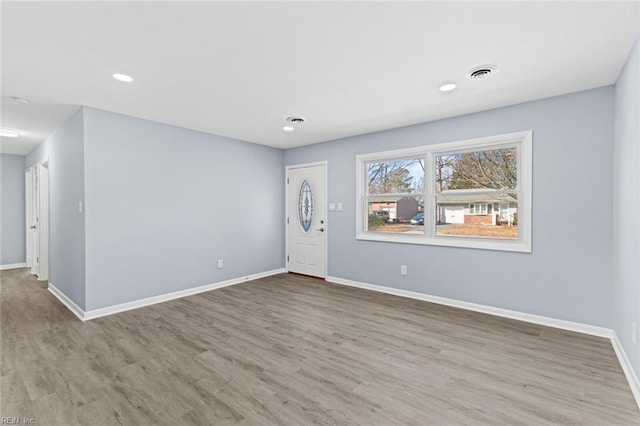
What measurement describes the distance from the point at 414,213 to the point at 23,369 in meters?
4.43

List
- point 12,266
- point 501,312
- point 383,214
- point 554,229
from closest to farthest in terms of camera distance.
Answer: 1. point 554,229
2. point 501,312
3. point 383,214
4. point 12,266

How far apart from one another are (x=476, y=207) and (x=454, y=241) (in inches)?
20.1

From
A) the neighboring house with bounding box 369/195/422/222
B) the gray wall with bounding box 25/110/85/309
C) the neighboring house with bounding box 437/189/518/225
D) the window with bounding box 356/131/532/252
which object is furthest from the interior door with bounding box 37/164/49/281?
the neighboring house with bounding box 437/189/518/225

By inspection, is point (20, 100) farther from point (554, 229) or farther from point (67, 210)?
point (554, 229)

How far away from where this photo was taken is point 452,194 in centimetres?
399

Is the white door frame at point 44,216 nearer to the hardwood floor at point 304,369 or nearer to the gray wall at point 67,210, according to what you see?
the gray wall at point 67,210

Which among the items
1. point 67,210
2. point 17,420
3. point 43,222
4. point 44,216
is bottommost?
point 17,420

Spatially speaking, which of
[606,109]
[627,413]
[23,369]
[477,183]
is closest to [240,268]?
[23,369]

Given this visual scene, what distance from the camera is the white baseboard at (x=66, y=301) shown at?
356 cm

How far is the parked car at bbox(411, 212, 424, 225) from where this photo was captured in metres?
4.29

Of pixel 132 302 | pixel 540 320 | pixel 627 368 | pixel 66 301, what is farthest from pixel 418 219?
pixel 66 301

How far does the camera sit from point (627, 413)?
186 cm

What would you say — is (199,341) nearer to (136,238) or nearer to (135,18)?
(136,238)

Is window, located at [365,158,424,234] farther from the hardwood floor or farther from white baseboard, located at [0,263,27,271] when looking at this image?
white baseboard, located at [0,263,27,271]
